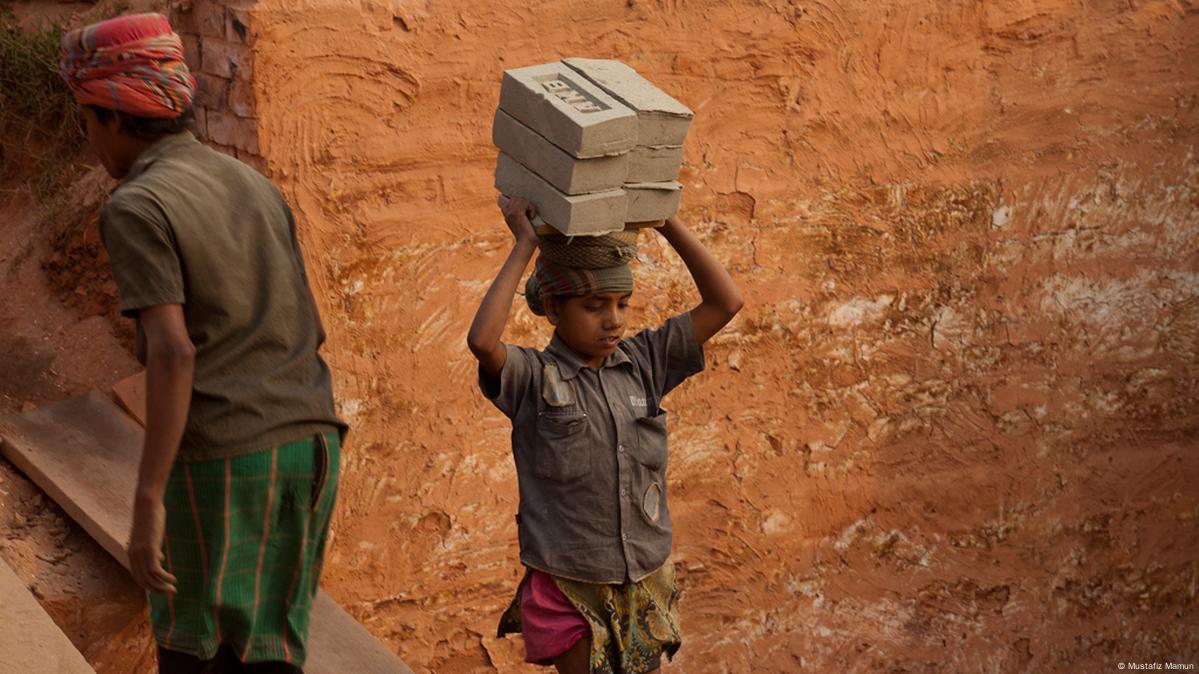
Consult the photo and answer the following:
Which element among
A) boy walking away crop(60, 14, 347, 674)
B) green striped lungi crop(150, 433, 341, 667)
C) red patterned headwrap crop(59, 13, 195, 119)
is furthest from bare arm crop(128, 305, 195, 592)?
red patterned headwrap crop(59, 13, 195, 119)

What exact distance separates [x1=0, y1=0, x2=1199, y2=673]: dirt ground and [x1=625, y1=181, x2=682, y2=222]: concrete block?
160cm

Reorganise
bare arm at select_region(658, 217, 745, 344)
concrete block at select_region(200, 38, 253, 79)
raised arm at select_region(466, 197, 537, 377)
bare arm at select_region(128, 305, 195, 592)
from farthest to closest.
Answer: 1. concrete block at select_region(200, 38, 253, 79)
2. bare arm at select_region(658, 217, 745, 344)
3. raised arm at select_region(466, 197, 537, 377)
4. bare arm at select_region(128, 305, 195, 592)

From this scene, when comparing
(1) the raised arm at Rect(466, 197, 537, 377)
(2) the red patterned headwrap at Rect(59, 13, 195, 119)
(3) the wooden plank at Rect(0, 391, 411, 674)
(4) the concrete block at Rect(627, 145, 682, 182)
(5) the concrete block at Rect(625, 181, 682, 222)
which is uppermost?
(2) the red patterned headwrap at Rect(59, 13, 195, 119)

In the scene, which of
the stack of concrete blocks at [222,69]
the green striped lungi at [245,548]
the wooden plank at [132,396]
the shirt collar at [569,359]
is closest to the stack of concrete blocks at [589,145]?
the shirt collar at [569,359]

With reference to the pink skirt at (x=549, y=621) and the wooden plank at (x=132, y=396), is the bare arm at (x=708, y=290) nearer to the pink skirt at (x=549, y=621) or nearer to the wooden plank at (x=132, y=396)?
the pink skirt at (x=549, y=621)

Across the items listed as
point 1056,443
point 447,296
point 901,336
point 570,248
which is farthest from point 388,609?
point 1056,443

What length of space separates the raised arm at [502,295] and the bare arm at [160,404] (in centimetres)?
75

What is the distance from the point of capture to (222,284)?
279 centimetres

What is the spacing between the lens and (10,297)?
16.2 feet

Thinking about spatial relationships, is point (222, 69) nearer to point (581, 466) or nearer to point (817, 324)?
point (581, 466)

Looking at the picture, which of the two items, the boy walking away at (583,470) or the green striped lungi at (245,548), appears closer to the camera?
the green striped lungi at (245,548)

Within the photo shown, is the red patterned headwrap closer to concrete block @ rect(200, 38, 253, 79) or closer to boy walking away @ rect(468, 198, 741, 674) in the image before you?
boy walking away @ rect(468, 198, 741, 674)

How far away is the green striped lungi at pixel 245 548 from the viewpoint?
2.89 m

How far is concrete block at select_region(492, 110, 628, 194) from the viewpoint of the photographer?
10.3 feet
